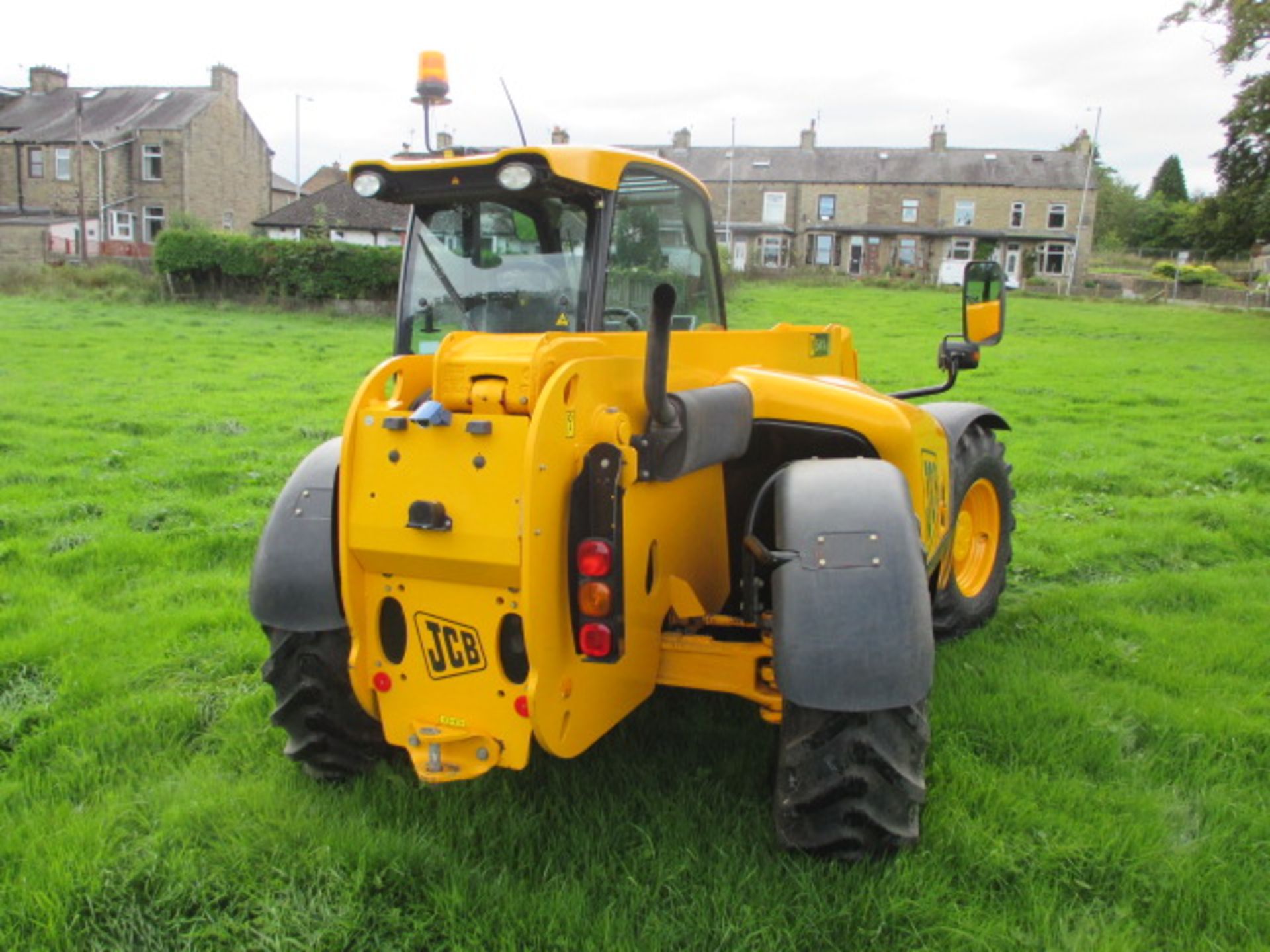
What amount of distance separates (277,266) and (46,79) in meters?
33.9

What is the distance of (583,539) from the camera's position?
2744 millimetres

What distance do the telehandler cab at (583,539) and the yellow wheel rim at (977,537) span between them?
70.6 inches

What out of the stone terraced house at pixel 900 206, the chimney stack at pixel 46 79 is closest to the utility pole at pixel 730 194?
the stone terraced house at pixel 900 206

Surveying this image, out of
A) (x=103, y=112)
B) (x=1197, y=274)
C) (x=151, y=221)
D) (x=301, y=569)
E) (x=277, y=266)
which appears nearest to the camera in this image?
(x=301, y=569)

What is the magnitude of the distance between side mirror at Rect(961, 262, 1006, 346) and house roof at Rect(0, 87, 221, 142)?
45216 millimetres

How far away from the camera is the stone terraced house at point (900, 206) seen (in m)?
50.4

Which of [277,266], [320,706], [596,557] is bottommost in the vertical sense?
[320,706]

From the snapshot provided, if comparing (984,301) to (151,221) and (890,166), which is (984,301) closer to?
(151,221)

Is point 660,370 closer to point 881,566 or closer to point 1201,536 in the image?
point 881,566

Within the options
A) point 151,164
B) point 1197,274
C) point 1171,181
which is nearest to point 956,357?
point 151,164

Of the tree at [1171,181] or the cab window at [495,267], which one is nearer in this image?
the cab window at [495,267]

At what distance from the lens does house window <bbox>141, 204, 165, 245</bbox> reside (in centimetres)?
4434

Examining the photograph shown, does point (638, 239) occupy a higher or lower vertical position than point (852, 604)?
higher

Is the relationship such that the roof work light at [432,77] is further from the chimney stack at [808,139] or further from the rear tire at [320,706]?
the chimney stack at [808,139]
